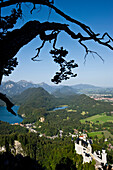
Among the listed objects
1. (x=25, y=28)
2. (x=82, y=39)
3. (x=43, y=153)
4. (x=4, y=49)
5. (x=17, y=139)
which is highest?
(x=25, y=28)

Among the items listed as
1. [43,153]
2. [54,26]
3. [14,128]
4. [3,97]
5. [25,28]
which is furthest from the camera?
[14,128]

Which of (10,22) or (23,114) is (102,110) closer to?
(23,114)

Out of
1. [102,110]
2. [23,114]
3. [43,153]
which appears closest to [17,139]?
[43,153]

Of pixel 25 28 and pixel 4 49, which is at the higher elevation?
pixel 25 28

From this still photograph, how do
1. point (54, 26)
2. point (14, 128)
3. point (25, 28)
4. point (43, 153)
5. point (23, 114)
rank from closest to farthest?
point (25, 28) → point (54, 26) → point (43, 153) → point (14, 128) → point (23, 114)

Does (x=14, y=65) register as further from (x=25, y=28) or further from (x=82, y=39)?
(x=82, y=39)

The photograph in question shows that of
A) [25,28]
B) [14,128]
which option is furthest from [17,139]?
[25,28]

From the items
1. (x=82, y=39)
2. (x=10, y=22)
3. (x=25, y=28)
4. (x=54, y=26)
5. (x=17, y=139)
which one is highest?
(x=10, y=22)

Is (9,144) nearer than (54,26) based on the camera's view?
No

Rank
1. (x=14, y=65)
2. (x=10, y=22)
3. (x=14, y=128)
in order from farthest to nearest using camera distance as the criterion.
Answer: (x=14, y=128), (x=14, y=65), (x=10, y=22)
